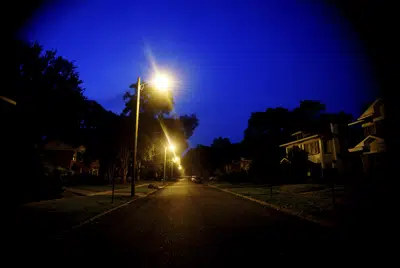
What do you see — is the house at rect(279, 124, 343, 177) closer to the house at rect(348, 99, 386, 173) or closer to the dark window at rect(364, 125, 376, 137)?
the dark window at rect(364, 125, 376, 137)

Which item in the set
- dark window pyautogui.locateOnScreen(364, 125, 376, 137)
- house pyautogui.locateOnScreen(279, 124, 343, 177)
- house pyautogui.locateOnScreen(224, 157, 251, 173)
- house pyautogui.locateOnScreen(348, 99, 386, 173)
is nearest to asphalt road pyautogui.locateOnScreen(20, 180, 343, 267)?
house pyautogui.locateOnScreen(348, 99, 386, 173)

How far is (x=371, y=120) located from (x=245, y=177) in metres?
24.3

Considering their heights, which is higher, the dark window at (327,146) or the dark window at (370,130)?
the dark window at (370,130)

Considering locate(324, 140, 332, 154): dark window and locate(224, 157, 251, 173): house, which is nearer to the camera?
locate(324, 140, 332, 154): dark window

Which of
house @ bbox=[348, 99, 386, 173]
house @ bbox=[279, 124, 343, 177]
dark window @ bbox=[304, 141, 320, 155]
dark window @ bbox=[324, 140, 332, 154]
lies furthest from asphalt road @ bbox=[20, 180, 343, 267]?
dark window @ bbox=[304, 141, 320, 155]

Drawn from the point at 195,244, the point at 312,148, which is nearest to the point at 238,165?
the point at 312,148

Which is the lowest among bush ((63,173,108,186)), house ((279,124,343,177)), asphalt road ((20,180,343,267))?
asphalt road ((20,180,343,267))

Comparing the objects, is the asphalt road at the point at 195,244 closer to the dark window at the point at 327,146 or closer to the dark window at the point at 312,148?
the dark window at the point at 327,146

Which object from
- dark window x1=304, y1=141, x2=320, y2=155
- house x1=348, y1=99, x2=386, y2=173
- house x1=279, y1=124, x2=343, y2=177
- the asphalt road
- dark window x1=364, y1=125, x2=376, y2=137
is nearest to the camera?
the asphalt road

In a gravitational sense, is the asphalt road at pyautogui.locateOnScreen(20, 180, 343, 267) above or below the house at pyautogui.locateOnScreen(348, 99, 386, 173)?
below

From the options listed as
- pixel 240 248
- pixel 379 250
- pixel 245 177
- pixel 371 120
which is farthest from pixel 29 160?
pixel 245 177

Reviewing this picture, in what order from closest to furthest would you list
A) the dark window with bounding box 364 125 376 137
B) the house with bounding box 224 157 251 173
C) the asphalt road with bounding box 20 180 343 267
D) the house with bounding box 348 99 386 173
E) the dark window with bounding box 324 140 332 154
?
the asphalt road with bounding box 20 180 343 267
the house with bounding box 348 99 386 173
the dark window with bounding box 364 125 376 137
the dark window with bounding box 324 140 332 154
the house with bounding box 224 157 251 173

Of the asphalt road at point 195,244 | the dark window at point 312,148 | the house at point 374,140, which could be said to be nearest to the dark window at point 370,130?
the house at point 374,140

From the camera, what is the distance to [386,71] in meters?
10.8
